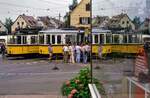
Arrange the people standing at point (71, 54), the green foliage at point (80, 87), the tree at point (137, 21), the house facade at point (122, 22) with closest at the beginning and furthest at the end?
1. the tree at point (137, 21)
2. the house facade at point (122, 22)
3. the green foliage at point (80, 87)
4. the people standing at point (71, 54)

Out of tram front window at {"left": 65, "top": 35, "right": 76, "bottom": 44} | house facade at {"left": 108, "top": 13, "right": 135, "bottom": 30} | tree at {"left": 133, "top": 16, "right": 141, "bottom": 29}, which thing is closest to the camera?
tree at {"left": 133, "top": 16, "right": 141, "bottom": 29}

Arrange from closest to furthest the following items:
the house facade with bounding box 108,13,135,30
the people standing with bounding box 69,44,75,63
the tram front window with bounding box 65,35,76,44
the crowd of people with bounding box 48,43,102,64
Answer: the house facade with bounding box 108,13,135,30 < the crowd of people with bounding box 48,43,102,64 < the people standing with bounding box 69,44,75,63 < the tram front window with bounding box 65,35,76,44

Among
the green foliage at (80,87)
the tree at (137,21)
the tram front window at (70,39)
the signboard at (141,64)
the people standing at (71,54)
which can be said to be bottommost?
the people standing at (71,54)

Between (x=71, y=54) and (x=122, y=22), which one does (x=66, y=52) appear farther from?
(x=122, y=22)

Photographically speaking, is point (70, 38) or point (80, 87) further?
point (70, 38)

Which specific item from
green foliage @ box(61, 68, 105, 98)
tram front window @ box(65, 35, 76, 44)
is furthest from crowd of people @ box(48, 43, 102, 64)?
green foliage @ box(61, 68, 105, 98)

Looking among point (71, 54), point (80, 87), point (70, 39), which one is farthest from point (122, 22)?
point (70, 39)

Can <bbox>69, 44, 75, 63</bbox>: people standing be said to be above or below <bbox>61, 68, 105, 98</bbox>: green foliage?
below

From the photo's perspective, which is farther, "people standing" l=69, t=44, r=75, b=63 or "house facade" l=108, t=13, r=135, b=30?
"people standing" l=69, t=44, r=75, b=63

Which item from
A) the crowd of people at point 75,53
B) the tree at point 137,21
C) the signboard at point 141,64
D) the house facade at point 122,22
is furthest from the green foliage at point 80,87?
the crowd of people at point 75,53

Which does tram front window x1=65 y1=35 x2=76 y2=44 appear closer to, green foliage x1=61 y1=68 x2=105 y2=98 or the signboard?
green foliage x1=61 y1=68 x2=105 y2=98

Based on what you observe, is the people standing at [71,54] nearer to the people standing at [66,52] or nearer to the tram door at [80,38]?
the people standing at [66,52]

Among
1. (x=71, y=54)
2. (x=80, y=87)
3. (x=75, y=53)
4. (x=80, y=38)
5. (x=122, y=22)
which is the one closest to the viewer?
(x=122, y=22)

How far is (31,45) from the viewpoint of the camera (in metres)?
45.6
